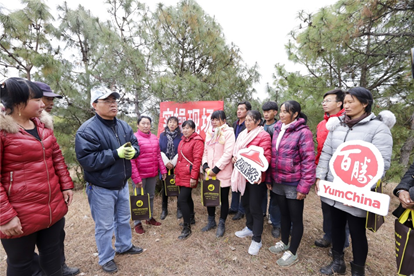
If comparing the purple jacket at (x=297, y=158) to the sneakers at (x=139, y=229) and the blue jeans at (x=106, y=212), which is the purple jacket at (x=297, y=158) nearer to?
the blue jeans at (x=106, y=212)

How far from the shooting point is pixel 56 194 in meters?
1.70

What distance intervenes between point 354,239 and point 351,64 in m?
3.77

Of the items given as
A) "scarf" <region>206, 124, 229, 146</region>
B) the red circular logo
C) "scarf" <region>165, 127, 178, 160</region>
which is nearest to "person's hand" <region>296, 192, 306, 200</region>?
the red circular logo

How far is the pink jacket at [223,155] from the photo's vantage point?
2750mm

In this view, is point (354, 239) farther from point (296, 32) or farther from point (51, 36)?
point (51, 36)

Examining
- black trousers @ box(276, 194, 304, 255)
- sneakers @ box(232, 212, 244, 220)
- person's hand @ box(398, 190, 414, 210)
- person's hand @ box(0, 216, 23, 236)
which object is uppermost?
person's hand @ box(398, 190, 414, 210)

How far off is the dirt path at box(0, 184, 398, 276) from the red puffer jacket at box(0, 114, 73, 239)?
→ 1.18 metres

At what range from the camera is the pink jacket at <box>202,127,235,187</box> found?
9.02ft

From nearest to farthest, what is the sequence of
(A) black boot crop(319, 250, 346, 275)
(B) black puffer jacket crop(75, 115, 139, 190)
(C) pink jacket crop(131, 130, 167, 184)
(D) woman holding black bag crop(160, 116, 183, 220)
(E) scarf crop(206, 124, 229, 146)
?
1. (B) black puffer jacket crop(75, 115, 139, 190)
2. (A) black boot crop(319, 250, 346, 275)
3. (E) scarf crop(206, 124, 229, 146)
4. (C) pink jacket crop(131, 130, 167, 184)
5. (D) woman holding black bag crop(160, 116, 183, 220)

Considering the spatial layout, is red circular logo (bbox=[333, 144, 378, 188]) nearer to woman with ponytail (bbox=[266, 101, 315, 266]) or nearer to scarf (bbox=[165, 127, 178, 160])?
woman with ponytail (bbox=[266, 101, 315, 266])

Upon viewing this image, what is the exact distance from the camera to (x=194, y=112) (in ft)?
13.9

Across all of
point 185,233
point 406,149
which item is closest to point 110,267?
point 185,233

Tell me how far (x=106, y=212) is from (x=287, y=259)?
2176mm

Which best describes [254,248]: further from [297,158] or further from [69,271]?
[69,271]
